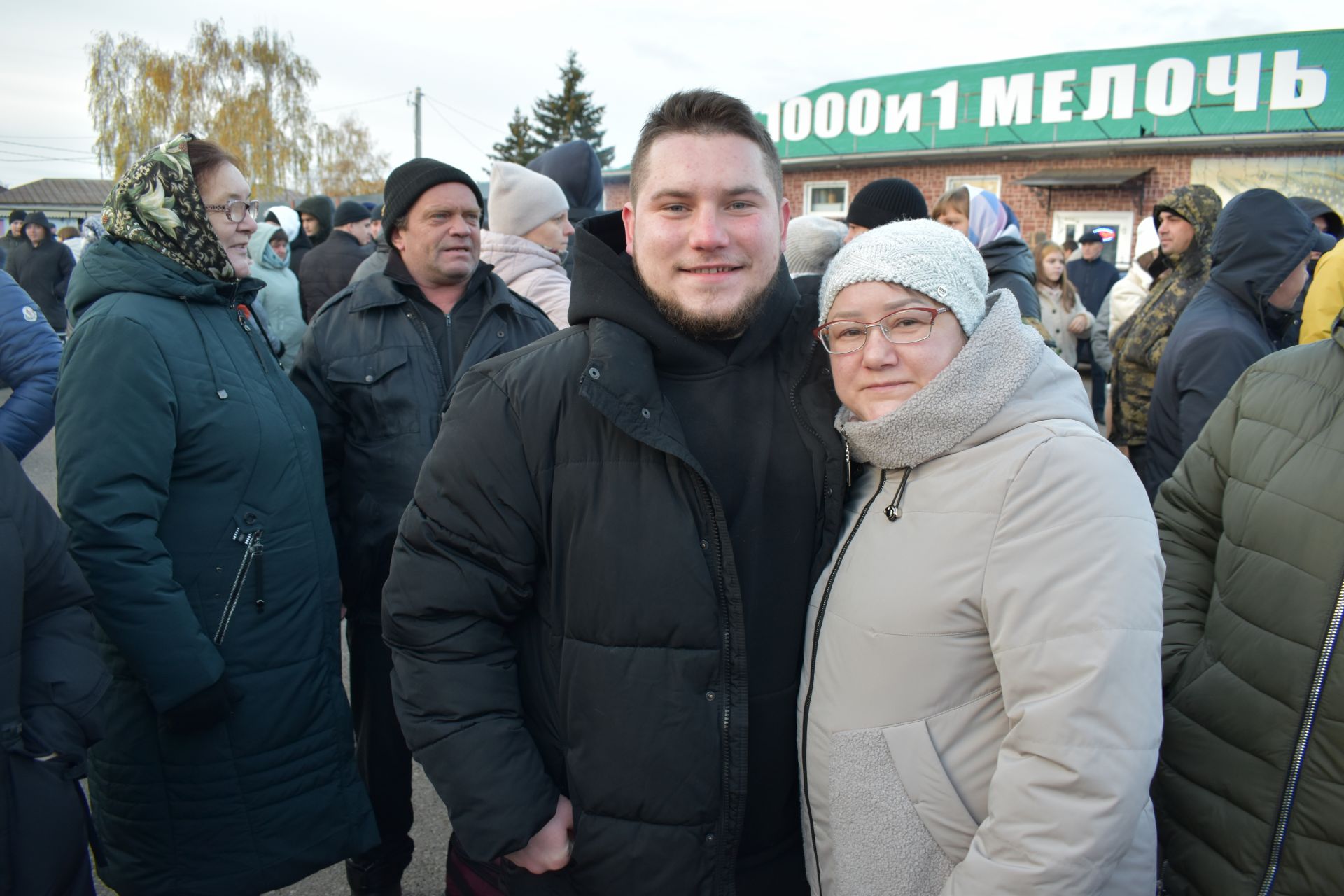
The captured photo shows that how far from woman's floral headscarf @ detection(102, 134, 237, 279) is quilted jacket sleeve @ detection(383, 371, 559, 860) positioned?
1.11 meters

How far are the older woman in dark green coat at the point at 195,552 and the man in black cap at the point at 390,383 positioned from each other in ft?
1.22

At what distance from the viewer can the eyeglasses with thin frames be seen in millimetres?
2361

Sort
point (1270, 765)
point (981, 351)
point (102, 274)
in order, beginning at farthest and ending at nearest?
point (102, 274)
point (1270, 765)
point (981, 351)

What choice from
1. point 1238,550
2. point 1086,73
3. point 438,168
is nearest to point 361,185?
point 1086,73

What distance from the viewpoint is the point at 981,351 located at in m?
1.53

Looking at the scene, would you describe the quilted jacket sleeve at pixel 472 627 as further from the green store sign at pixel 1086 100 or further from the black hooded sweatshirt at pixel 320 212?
the green store sign at pixel 1086 100

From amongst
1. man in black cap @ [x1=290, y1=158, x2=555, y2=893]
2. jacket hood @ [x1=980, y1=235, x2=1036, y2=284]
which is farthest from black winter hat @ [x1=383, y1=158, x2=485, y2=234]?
jacket hood @ [x1=980, y1=235, x2=1036, y2=284]

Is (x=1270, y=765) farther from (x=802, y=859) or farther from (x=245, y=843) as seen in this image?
(x=245, y=843)

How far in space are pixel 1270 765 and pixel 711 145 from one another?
159cm

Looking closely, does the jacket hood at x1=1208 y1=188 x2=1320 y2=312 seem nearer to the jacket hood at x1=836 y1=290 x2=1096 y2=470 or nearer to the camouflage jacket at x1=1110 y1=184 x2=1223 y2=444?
the camouflage jacket at x1=1110 y1=184 x2=1223 y2=444

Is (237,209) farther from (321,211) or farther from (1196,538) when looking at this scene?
(321,211)

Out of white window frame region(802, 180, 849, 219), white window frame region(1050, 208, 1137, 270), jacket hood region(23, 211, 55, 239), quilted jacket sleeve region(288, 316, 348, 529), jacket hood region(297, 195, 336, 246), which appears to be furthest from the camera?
white window frame region(802, 180, 849, 219)

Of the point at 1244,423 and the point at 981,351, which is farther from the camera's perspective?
the point at 1244,423

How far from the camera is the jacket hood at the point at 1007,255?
3.74 meters
